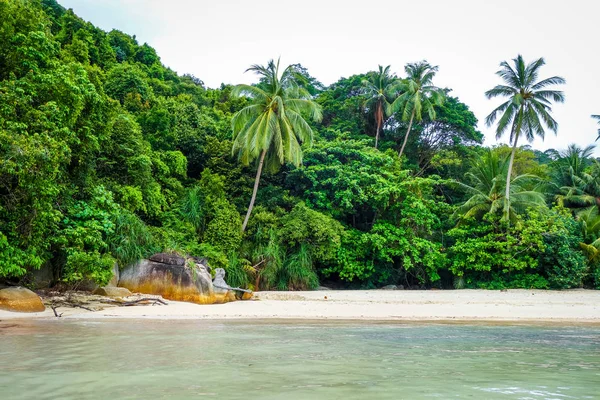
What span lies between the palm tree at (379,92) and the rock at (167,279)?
18354 millimetres

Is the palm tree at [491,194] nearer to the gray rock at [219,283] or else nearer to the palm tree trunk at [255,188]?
the palm tree trunk at [255,188]

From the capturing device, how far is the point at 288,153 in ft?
69.2

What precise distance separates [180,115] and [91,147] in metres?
10.8

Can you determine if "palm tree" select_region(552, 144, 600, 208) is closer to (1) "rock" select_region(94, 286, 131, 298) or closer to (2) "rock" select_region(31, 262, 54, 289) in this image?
(1) "rock" select_region(94, 286, 131, 298)

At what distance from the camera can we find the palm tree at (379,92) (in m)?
30.4

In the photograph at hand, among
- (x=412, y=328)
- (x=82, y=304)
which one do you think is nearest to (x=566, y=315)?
(x=412, y=328)

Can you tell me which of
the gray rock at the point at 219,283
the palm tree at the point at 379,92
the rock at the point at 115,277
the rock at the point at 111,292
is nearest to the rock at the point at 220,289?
the gray rock at the point at 219,283

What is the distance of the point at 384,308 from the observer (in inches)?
573

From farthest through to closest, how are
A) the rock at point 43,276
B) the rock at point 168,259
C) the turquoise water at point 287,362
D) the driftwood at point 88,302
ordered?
the rock at point 168,259
the rock at point 43,276
the driftwood at point 88,302
the turquoise water at point 287,362

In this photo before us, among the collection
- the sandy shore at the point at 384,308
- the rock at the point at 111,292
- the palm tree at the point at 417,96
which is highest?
the palm tree at the point at 417,96

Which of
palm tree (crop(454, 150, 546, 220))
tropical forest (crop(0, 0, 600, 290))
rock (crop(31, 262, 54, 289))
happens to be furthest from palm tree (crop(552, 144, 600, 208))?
rock (crop(31, 262, 54, 289))

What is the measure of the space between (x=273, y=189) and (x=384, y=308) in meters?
10.2

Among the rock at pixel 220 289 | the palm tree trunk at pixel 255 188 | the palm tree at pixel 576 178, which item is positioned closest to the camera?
the rock at pixel 220 289

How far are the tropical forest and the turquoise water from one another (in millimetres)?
4776
